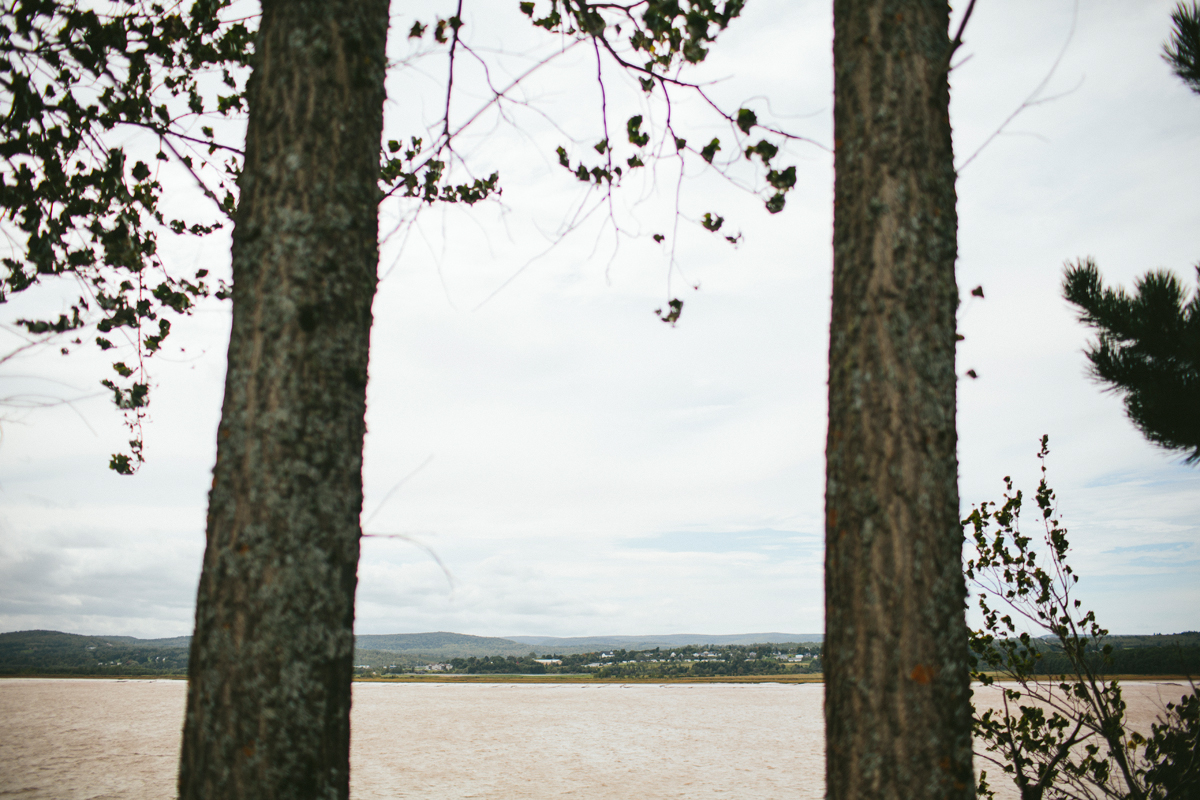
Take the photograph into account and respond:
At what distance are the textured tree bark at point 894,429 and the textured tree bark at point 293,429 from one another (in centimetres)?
136

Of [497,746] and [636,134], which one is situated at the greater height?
[636,134]

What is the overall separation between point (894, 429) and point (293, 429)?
162 cm

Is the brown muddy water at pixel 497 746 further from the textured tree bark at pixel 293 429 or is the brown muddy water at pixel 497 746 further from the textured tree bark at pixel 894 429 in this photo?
the textured tree bark at pixel 293 429

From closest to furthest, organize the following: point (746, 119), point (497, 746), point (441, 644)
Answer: point (746, 119) < point (497, 746) < point (441, 644)

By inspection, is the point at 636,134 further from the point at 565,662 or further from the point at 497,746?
the point at 565,662

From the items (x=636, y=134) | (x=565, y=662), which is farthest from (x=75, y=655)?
(x=636, y=134)

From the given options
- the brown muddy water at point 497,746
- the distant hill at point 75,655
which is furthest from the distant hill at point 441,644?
the brown muddy water at point 497,746

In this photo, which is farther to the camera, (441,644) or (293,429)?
(441,644)

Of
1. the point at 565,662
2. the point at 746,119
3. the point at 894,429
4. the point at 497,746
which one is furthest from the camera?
the point at 565,662

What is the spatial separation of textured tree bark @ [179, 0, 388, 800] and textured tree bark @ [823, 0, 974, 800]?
1.36 meters

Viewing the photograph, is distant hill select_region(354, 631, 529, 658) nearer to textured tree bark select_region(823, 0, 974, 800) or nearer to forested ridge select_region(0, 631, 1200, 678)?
forested ridge select_region(0, 631, 1200, 678)

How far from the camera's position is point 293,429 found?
1806 mm

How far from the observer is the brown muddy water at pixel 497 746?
12.6 m

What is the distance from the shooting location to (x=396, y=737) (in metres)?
18.7
